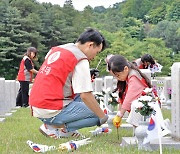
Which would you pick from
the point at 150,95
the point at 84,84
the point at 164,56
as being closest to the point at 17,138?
the point at 84,84

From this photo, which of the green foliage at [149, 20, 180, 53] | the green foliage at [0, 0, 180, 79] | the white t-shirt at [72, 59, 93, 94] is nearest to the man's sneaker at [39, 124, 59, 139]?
the white t-shirt at [72, 59, 93, 94]

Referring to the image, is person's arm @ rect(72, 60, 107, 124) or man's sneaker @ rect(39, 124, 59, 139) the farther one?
man's sneaker @ rect(39, 124, 59, 139)

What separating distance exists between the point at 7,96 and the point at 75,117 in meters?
6.96

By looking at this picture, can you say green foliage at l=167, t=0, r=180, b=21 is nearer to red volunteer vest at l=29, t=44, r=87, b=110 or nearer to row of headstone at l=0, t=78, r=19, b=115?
row of headstone at l=0, t=78, r=19, b=115

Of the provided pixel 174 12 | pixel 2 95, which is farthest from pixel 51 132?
pixel 174 12

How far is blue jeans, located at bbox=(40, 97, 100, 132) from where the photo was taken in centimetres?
557

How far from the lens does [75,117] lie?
5.64 m

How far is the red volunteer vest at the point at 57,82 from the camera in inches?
213

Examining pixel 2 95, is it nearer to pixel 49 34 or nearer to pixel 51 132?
pixel 51 132

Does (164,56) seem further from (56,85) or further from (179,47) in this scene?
(56,85)

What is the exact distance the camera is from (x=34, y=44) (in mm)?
45406

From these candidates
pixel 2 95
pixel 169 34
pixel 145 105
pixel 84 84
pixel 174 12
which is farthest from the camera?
pixel 174 12

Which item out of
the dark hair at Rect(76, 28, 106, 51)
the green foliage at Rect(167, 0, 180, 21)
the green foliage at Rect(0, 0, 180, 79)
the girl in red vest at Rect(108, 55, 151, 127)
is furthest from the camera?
the green foliage at Rect(167, 0, 180, 21)

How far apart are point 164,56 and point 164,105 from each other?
3204 centimetres
